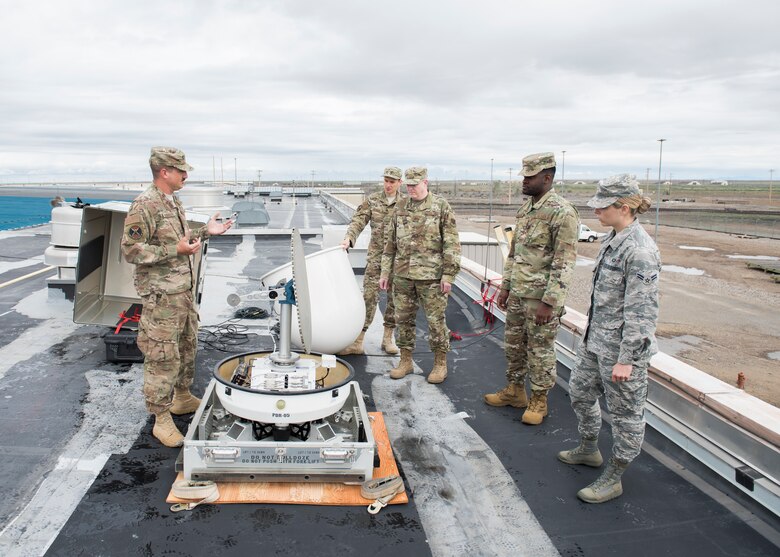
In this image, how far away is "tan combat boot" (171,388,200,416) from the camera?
4492 mm

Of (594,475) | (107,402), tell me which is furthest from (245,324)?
(594,475)

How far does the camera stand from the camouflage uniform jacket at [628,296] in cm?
319

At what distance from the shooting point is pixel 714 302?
1973cm

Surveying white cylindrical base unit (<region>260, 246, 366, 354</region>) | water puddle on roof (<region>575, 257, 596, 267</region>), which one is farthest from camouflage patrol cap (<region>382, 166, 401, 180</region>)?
water puddle on roof (<region>575, 257, 596, 267</region>)

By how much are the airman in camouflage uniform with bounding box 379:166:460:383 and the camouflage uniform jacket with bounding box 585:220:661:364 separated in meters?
1.91

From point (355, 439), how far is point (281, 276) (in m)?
1.42

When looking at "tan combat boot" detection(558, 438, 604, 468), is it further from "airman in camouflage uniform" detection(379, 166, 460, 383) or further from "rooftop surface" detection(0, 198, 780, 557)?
"airman in camouflage uniform" detection(379, 166, 460, 383)

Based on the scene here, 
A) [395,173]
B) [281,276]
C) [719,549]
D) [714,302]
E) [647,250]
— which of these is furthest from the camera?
[714,302]

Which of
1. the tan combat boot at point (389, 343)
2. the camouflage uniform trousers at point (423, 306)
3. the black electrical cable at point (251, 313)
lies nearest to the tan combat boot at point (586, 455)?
the camouflage uniform trousers at point (423, 306)

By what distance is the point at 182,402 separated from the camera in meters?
4.51

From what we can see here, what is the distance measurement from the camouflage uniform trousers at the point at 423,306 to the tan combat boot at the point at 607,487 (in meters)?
2.14

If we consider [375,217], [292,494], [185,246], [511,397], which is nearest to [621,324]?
[511,397]

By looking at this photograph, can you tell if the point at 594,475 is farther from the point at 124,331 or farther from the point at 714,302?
the point at 714,302

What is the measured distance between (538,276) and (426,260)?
121 centimetres
